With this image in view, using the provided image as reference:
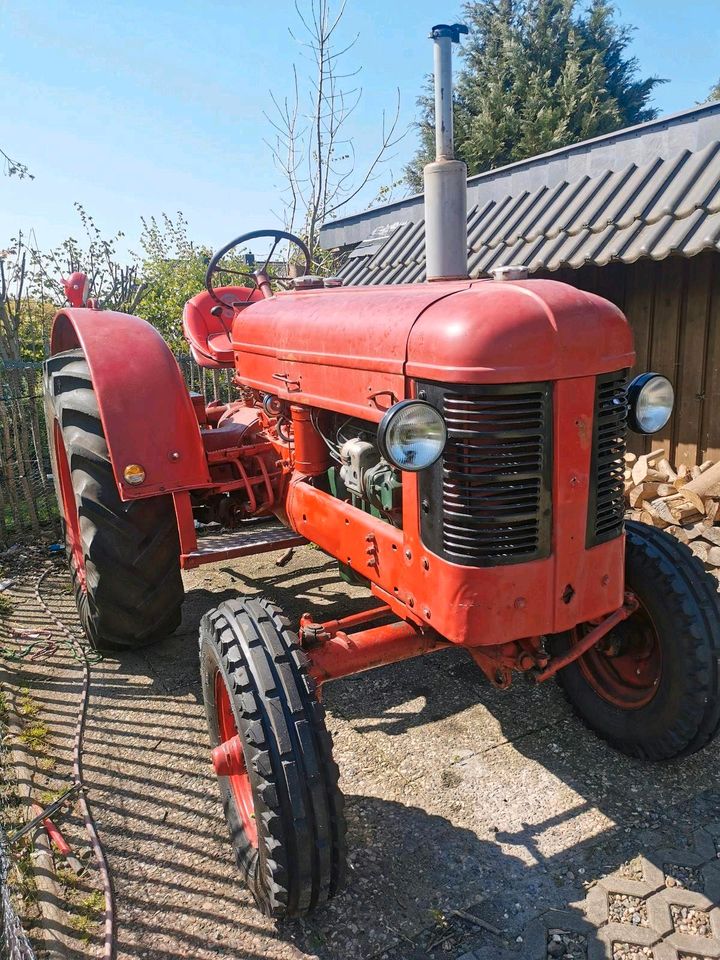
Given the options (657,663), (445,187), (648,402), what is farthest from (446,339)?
(657,663)

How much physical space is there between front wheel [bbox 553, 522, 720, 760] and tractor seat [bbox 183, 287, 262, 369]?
2.53 m

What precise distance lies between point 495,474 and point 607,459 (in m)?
0.39

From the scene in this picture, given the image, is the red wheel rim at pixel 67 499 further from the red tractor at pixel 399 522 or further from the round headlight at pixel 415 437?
the round headlight at pixel 415 437

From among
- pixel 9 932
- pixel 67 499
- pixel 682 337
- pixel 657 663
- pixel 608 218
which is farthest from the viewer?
pixel 608 218

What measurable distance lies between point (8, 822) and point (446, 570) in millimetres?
1734

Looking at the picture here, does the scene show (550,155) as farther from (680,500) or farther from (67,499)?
(67,499)

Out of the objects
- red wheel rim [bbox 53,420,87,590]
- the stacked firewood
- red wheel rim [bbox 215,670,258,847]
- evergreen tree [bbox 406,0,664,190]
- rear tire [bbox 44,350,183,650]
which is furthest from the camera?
evergreen tree [bbox 406,0,664,190]

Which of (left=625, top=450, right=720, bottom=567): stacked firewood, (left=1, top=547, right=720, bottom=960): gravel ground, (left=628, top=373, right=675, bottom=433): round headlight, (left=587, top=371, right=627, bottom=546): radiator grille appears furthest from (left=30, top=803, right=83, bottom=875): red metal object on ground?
(left=625, top=450, right=720, bottom=567): stacked firewood

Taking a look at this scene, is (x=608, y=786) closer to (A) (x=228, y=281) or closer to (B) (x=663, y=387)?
(B) (x=663, y=387)

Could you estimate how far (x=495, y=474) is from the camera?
1.93 meters

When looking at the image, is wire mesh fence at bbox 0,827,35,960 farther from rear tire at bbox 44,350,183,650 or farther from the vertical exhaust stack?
the vertical exhaust stack

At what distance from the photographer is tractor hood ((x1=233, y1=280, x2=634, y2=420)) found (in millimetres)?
1872

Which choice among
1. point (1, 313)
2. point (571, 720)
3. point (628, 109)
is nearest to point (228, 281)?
point (1, 313)

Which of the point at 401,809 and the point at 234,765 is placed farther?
the point at 401,809
